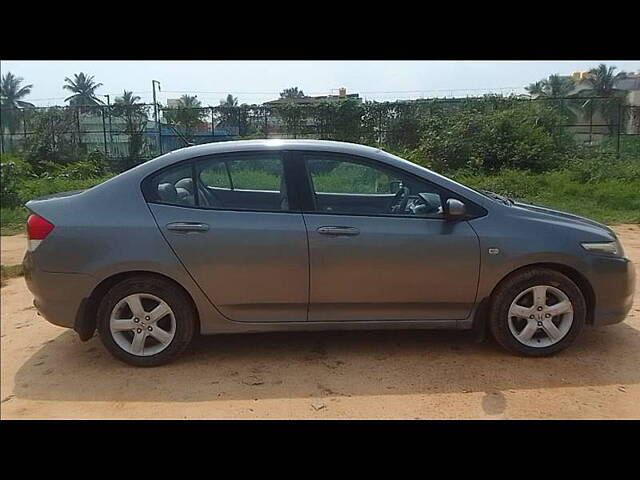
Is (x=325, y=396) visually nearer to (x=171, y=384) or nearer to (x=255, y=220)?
(x=171, y=384)

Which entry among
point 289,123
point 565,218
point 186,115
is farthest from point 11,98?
point 289,123

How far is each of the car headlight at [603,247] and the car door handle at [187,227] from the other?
254cm

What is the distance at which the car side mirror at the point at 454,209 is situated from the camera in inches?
144

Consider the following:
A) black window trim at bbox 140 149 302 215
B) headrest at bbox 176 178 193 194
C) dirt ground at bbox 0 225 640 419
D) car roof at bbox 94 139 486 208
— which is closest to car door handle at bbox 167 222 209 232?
black window trim at bbox 140 149 302 215

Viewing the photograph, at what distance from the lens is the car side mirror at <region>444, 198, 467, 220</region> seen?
366 centimetres

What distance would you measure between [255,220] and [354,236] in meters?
0.65

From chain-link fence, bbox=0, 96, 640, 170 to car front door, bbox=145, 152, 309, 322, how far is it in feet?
18.6

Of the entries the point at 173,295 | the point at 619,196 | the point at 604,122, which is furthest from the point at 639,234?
the point at 604,122

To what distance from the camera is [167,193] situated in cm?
366

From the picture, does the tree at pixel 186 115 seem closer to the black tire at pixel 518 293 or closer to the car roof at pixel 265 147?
the car roof at pixel 265 147

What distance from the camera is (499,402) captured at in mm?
3201

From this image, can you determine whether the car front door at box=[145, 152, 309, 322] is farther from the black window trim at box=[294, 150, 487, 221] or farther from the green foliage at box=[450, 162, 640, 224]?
the green foliage at box=[450, 162, 640, 224]

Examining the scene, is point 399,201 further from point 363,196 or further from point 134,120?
point 134,120
